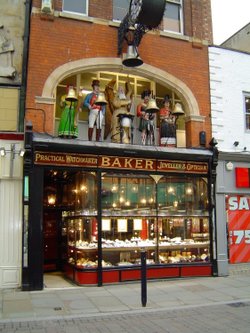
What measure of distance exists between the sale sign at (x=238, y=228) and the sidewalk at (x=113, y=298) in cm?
175

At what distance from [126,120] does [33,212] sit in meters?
3.85

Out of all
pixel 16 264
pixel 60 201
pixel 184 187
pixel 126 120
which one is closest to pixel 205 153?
pixel 184 187

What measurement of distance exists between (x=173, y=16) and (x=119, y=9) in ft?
6.65

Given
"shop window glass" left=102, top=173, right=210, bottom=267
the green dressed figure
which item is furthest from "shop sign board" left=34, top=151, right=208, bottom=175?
the green dressed figure

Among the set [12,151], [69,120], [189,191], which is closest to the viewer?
[12,151]

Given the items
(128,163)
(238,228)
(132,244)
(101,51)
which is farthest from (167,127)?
(238,228)

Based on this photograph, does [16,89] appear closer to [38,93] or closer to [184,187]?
[38,93]

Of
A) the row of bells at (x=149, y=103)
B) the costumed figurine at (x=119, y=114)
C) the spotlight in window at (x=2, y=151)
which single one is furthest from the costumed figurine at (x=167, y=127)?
the spotlight in window at (x=2, y=151)

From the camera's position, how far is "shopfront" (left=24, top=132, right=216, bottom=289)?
36.8 ft

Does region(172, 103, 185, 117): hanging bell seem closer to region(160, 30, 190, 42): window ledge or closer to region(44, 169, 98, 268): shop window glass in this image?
region(160, 30, 190, 42): window ledge

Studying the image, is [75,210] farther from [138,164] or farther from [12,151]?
[12,151]

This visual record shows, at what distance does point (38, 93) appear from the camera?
11.6 meters

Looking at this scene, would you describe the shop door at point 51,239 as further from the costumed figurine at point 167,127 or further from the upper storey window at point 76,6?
the upper storey window at point 76,6

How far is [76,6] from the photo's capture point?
1273cm
